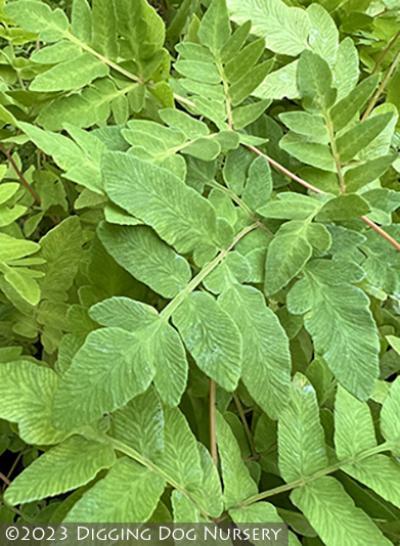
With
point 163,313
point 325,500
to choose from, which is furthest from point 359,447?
point 163,313

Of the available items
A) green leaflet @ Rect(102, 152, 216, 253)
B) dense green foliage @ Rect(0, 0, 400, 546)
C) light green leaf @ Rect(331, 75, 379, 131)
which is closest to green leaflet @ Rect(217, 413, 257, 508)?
dense green foliage @ Rect(0, 0, 400, 546)

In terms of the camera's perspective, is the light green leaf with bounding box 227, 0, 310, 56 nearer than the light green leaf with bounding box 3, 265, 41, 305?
No

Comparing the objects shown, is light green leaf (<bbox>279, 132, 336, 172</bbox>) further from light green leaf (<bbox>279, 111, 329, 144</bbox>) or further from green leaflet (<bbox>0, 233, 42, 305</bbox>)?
green leaflet (<bbox>0, 233, 42, 305</bbox>)

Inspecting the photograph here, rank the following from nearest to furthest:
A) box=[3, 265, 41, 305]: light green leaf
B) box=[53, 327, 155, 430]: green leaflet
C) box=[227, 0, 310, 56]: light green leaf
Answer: box=[53, 327, 155, 430]: green leaflet, box=[3, 265, 41, 305]: light green leaf, box=[227, 0, 310, 56]: light green leaf

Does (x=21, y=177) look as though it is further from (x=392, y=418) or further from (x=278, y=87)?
(x=392, y=418)

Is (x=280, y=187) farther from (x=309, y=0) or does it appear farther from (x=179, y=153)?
(x=309, y=0)

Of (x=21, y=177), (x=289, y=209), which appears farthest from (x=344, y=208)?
(x=21, y=177)

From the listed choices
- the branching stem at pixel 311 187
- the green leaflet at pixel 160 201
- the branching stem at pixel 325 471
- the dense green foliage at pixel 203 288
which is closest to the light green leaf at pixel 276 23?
the dense green foliage at pixel 203 288

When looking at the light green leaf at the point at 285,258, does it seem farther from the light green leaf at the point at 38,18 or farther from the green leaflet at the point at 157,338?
the light green leaf at the point at 38,18
